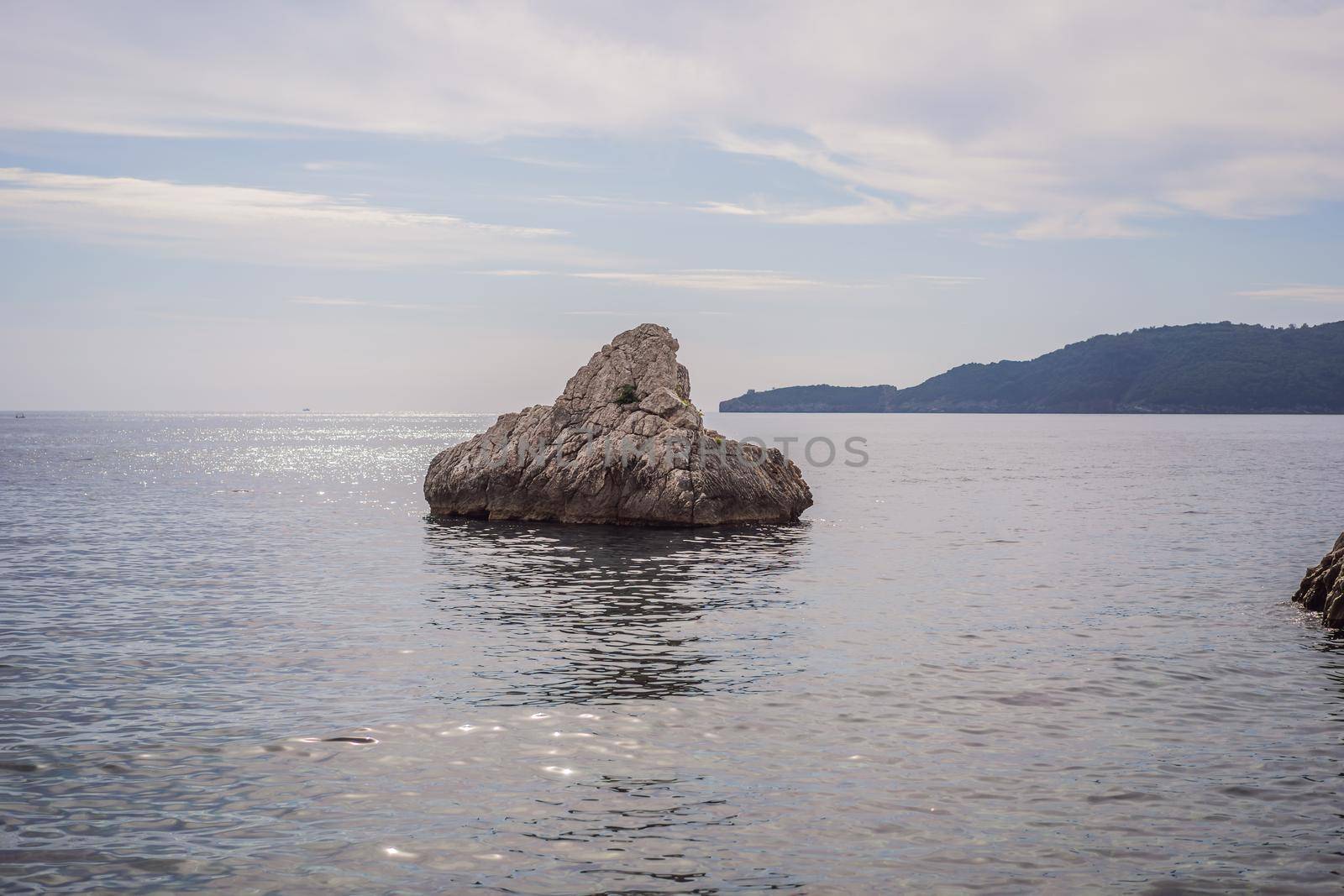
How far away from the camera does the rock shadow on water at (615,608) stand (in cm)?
1753

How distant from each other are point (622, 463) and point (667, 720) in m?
29.0

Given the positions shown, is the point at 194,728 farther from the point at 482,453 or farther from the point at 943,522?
the point at 943,522

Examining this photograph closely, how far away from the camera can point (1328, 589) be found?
23422 mm

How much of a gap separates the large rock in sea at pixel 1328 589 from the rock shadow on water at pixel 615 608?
1168 centimetres

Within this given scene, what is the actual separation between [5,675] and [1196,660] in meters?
21.1

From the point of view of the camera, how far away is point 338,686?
16.9m

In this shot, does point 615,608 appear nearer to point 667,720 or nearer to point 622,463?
point 667,720

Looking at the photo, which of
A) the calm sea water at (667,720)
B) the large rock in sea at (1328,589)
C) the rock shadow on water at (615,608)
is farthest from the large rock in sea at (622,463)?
the large rock in sea at (1328,589)

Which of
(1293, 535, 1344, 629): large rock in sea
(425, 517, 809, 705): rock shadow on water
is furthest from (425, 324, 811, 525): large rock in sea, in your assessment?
(1293, 535, 1344, 629): large rock in sea

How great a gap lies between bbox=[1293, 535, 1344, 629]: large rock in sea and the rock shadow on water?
38.3 feet

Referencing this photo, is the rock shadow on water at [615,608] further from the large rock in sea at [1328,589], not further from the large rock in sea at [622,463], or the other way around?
the large rock in sea at [1328,589]

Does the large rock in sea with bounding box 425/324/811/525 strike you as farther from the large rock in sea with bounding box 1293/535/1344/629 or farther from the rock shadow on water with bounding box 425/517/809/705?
the large rock in sea with bounding box 1293/535/1344/629

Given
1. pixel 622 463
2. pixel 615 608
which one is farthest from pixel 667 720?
pixel 622 463

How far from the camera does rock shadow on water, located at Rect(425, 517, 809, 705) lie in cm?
1753
